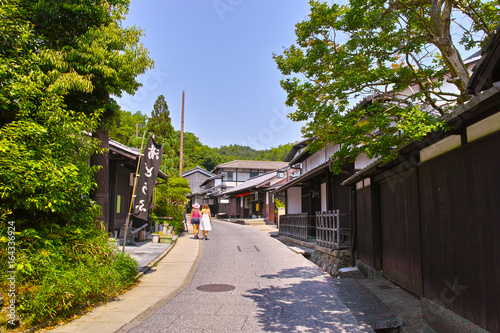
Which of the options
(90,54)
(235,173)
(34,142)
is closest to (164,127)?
(235,173)

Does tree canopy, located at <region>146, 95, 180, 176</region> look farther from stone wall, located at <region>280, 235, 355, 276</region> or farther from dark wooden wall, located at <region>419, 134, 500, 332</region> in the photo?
dark wooden wall, located at <region>419, 134, 500, 332</region>

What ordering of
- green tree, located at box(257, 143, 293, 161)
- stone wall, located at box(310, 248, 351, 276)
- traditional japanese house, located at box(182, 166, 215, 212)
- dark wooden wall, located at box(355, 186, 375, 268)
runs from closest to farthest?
1. dark wooden wall, located at box(355, 186, 375, 268)
2. stone wall, located at box(310, 248, 351, 276)
3. traditional japanese house, located at box(182, 166, 215, 212)
4. green tree, located at box(257, 143, 293, 161)

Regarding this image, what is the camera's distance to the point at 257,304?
6.80m

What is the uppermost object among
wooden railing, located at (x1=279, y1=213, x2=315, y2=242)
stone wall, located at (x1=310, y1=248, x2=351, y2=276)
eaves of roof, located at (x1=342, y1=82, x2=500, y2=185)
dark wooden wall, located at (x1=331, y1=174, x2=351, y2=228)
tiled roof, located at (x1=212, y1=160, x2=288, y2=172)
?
tiled roof, located at (x1=212, y1=160, x2=288, y2=172)

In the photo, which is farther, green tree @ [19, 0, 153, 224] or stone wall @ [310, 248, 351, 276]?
stone wall @ [310, 248, 351, 276]

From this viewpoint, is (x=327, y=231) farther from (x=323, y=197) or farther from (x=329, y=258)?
(x=323, y=197)

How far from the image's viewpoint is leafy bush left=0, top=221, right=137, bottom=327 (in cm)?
522

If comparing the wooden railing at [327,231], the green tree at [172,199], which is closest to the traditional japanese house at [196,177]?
the green tree at [172,199]

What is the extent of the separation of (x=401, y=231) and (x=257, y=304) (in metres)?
3.59

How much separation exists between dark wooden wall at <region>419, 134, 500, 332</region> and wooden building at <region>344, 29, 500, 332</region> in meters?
0.01

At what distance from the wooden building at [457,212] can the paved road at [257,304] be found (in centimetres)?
148

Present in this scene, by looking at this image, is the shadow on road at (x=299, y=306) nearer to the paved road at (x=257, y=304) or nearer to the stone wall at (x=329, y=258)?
the paved road at (x=257, y=304)

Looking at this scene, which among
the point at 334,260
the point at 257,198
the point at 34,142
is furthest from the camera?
the point at 257,198

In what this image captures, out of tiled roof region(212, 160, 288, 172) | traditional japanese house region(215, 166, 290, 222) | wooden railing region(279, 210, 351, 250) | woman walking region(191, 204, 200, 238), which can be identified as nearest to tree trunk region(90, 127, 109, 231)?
wooden railing region(279, 210, 351, 250)
